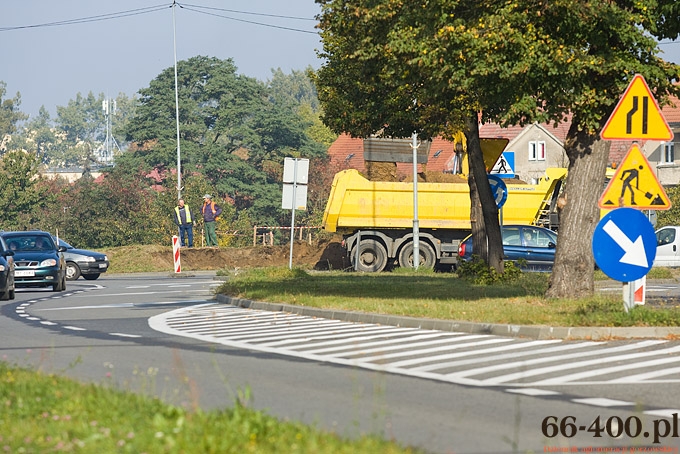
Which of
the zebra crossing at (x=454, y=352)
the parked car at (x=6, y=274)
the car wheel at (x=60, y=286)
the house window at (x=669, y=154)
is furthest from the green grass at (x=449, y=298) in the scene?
the house window at (x=669, y=154)

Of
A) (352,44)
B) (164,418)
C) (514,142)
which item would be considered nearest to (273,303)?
(352,44)

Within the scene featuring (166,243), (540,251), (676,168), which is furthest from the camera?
(676,168)

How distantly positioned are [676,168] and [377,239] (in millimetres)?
32224

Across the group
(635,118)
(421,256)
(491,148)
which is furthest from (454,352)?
(421,256)

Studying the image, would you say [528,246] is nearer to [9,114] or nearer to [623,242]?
[623,242]

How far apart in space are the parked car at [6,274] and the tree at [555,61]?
33.6ft

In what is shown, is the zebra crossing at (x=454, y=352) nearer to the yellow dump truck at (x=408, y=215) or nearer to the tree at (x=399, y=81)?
the tree at (x=399, y=81)

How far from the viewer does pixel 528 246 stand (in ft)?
123

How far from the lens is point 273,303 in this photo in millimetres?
22109

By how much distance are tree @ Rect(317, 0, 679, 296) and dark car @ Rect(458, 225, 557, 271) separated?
1609cm

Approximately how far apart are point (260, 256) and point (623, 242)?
121ft

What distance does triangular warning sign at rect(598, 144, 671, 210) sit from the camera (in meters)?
15.3

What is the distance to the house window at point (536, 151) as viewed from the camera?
256 feet

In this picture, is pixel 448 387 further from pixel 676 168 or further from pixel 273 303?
pixel 676 168
